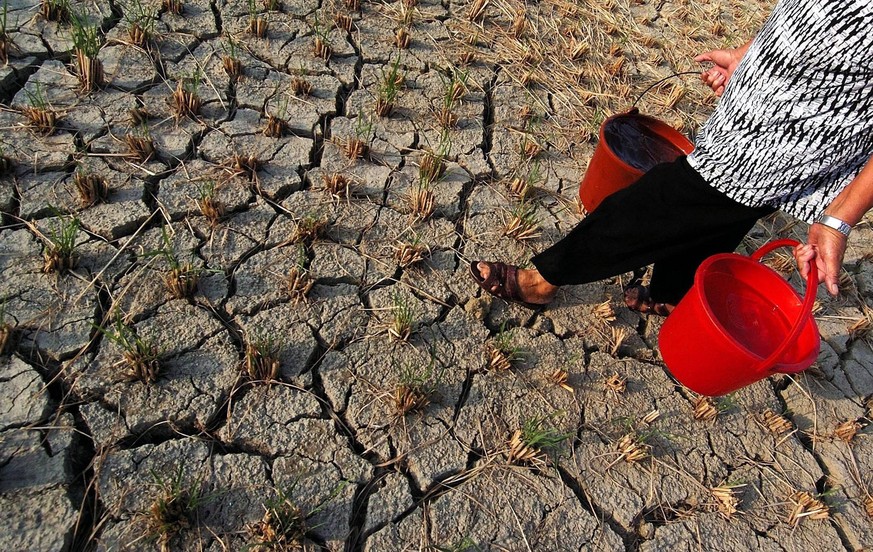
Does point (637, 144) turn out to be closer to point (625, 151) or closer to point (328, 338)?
point (625, 151)

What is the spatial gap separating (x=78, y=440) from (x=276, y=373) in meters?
0.66

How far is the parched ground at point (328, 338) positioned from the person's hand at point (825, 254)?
568mm

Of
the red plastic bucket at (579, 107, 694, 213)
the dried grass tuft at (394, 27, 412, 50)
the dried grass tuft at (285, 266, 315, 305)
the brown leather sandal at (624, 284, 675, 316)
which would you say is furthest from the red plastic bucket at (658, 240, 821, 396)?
the dried grass tuft at (394, 27, 412, 50)

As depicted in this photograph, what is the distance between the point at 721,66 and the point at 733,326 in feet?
3.48

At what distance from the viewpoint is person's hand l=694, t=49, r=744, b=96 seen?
2.39 meters

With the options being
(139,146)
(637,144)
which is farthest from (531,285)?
(139,146)

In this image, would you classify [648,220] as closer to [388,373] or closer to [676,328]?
[676,328]

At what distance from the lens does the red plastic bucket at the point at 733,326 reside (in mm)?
2064

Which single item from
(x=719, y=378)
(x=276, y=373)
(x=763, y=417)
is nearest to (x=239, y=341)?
(x=276, y=373)

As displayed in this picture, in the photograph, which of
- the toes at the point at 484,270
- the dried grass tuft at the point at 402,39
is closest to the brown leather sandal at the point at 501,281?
the toes at the point at 484,270

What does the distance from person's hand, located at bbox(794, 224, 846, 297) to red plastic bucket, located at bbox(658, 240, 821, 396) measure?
0.28m

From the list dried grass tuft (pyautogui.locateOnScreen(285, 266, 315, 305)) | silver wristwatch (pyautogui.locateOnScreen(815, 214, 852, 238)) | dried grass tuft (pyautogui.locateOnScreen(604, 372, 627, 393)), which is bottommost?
dried grass tuft (pyautogui.locateOnScreen(604, 372, 627, 393))

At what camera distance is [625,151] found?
2.87 meters

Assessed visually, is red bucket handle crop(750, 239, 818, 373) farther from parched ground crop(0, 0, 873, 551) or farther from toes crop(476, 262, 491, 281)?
toes crop(476, 262, 491, 281)
